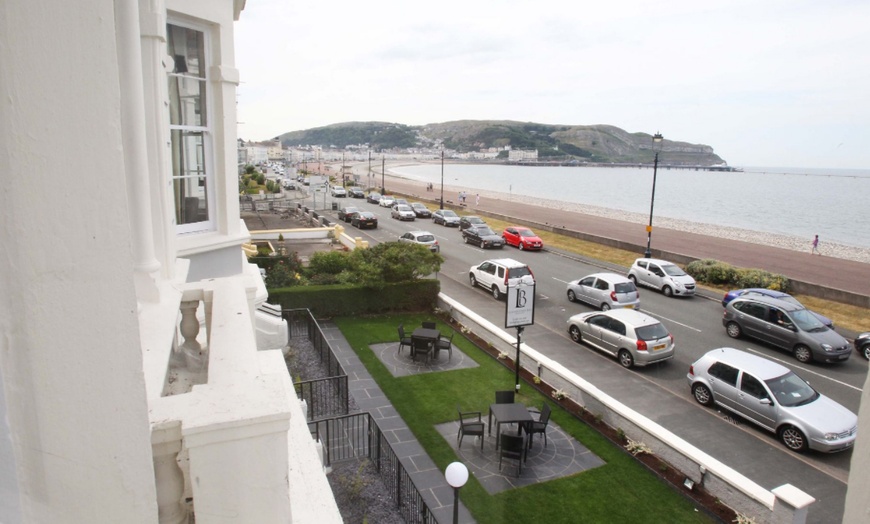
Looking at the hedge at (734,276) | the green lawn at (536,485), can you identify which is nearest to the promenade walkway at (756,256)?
the hedge at (734,276)

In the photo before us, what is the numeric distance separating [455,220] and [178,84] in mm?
39803

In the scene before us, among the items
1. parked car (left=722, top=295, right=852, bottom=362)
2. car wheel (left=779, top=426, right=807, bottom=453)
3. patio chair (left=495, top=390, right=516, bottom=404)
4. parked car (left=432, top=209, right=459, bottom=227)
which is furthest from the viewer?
parked car (left=432, top=209, right=459, bottom=227)

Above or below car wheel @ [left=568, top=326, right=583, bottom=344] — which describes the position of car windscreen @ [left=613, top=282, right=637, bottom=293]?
above

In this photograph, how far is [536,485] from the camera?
1042 cm

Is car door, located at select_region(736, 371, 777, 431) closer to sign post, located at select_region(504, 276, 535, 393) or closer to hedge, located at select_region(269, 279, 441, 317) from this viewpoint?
sign post, located at select_region(504, 276, 535, 393)

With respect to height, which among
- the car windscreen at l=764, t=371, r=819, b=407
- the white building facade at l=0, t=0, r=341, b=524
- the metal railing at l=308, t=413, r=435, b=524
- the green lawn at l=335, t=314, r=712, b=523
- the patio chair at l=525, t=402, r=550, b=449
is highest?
the white building facade at l=0, t=0, r=341, b=524

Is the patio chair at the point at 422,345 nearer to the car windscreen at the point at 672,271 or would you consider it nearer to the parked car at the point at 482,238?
the car windscreen at the point at 672,271

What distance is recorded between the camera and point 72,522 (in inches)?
82.2

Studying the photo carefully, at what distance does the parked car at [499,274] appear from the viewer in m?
23.4

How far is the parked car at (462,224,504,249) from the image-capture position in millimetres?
36062

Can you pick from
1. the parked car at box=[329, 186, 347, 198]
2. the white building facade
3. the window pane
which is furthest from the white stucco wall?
the parked car at box=[329, 186, 347, 198]

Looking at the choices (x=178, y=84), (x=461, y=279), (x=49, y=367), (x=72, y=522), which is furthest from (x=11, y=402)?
(x=461, y=279)

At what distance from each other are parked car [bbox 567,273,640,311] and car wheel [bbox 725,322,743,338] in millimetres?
3157

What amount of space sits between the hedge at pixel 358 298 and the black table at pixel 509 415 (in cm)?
A: 1010
